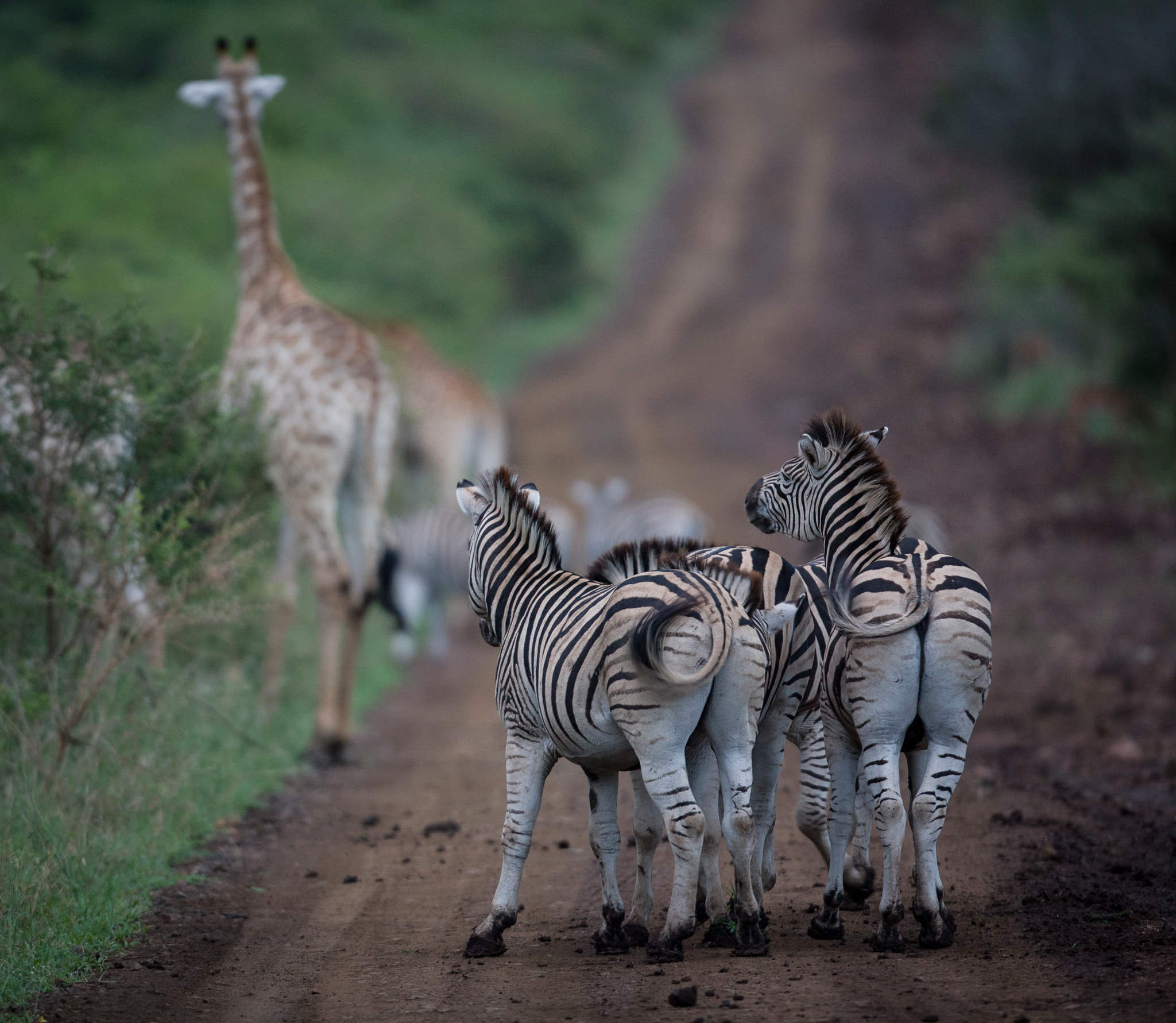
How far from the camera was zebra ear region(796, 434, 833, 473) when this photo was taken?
586cm

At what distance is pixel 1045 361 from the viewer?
20609mm

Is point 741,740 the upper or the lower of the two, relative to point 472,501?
lower

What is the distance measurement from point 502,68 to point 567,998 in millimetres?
38052

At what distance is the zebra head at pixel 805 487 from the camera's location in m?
5.86

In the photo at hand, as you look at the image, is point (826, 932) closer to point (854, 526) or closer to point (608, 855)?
point (608, 855)

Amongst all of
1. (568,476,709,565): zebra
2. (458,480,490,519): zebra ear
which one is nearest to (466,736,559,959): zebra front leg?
(458,480,490,519): zebra ear

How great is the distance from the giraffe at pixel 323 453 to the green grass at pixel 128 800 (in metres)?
0.46

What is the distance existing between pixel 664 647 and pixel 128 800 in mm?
3712

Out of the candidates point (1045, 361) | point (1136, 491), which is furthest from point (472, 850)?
point (1045, 361)

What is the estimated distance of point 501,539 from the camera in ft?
19.7

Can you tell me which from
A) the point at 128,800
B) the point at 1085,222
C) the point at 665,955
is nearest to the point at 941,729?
the point at 665,955

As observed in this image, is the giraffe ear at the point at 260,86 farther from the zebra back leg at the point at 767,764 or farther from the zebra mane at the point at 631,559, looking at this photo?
the zebra back leg at the point at 767,764

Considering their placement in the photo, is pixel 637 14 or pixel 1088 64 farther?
pixel 637 14

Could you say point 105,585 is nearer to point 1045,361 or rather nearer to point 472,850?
point 472,850
